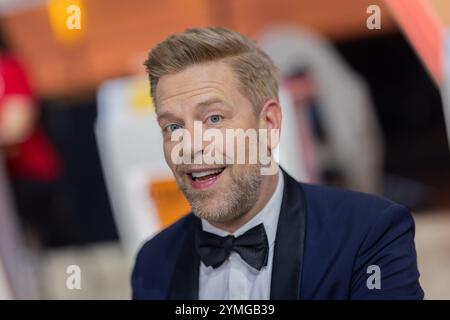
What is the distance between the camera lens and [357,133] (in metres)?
3.15

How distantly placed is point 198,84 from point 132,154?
5.01 ft

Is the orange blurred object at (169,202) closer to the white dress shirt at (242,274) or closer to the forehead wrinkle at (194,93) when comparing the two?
the white dress shirt at (242,274)

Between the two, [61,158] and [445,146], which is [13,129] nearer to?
[61,158]

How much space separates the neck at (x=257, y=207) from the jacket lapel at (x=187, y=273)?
0.23 feet

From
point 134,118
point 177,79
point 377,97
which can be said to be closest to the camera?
point 177,79

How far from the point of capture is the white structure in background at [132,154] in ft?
7.70

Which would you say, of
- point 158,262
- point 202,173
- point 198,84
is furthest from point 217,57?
point 158,262

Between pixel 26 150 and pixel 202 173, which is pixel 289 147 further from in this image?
pixel 26 150

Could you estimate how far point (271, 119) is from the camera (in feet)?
3.43

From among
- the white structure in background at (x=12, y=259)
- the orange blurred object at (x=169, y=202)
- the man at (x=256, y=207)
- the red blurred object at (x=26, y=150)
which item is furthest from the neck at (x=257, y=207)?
the red blurred object at (x=26, y=150)


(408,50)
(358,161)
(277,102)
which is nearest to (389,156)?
(358,161)

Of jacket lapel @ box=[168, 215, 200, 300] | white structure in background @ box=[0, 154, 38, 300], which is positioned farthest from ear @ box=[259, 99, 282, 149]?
white structure in background @ box=[0, 154, 38, 300]

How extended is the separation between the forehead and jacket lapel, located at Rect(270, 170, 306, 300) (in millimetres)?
209

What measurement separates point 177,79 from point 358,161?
2.26 metres
